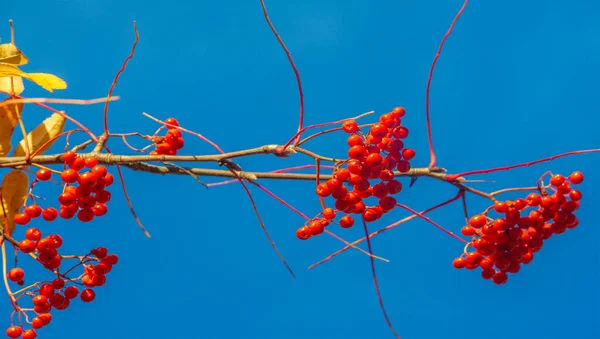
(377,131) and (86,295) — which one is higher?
(377,131)

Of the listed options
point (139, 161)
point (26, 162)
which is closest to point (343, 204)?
point (139, 161)

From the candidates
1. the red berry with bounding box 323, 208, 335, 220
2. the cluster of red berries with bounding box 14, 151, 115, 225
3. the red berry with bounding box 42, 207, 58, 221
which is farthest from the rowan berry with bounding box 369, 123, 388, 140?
the red berry with bounding box 42, 207, 58, 221

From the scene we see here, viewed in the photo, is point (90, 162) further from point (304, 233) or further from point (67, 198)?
point (304, 233)

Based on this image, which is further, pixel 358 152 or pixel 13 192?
pixel 13 192

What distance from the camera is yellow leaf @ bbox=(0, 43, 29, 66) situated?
1.22 m

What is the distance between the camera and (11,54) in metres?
1.23

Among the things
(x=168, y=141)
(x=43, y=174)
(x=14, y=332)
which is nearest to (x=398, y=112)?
(x=168, y=141)

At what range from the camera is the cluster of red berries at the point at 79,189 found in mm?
1033

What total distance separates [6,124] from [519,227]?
3.52 feet

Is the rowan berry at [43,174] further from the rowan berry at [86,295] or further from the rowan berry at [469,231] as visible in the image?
the rowan berry at [469,231]

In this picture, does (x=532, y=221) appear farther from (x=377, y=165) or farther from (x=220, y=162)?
(x=220, y=162)

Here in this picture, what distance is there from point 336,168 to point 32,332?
719mm

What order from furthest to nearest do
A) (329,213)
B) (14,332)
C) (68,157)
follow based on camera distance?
1. (14,332)
2. (329,213)
3. (68,157)

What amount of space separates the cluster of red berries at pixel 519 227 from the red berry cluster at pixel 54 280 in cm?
75
